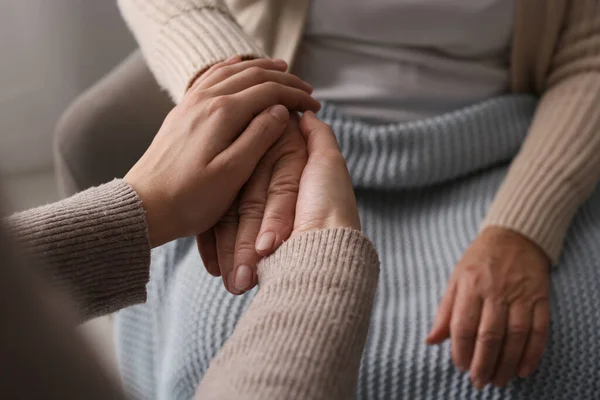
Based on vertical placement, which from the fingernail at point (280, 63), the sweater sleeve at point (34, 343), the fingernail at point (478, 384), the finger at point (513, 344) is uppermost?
the sweater sleeve at point (34, 343)

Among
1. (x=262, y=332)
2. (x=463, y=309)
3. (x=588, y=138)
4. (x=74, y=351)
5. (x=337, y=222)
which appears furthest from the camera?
(x=588, y=138)

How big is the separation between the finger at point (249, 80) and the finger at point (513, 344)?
0.34 metres

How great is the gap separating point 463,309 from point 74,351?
1.67ft

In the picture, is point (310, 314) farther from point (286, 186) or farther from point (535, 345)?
point (535, 345)

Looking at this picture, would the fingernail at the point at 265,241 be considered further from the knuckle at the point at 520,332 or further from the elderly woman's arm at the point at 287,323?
the knuckle at the point at 520,332

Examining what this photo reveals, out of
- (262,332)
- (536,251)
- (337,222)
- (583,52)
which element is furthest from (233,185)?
(583,52)

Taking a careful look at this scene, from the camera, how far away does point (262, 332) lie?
44cm

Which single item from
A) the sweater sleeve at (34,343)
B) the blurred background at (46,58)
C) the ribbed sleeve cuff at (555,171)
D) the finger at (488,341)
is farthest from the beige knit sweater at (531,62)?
the sweater sleeve at (34,343)

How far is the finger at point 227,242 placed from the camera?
65cm

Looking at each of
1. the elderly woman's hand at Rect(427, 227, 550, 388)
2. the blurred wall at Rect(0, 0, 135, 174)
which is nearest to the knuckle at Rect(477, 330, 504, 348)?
the elderly woman's hand at Rect(427, 227, 550, 388)

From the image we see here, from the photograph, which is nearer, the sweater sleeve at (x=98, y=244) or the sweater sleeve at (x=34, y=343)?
the sweater sleeve at (x=34, y=343)

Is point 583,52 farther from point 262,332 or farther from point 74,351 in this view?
point 74,351

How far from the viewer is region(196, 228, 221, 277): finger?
27.2 inches

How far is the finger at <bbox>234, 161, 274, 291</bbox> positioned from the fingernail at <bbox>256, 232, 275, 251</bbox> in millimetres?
17
